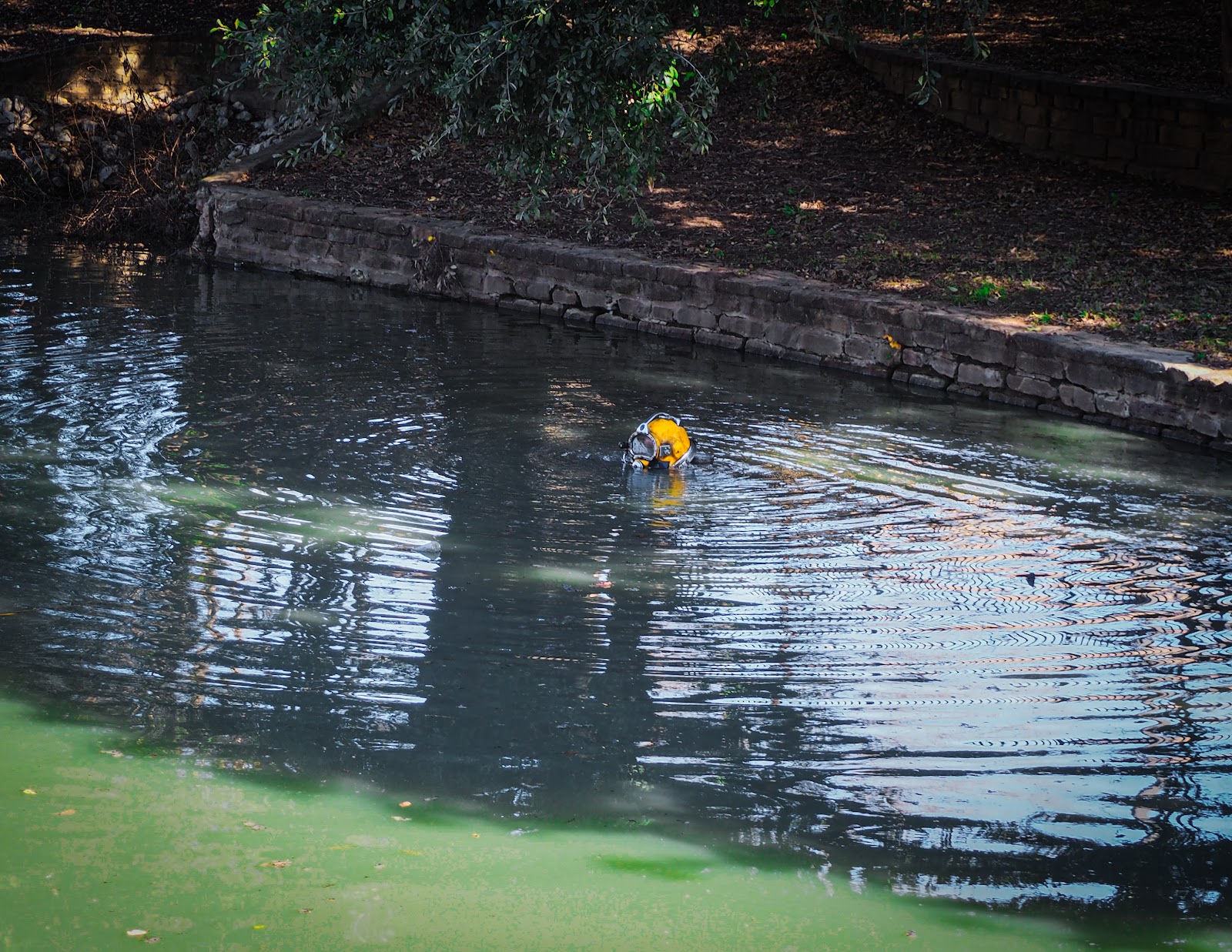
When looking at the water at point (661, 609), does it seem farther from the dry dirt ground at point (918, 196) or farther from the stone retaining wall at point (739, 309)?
the dry dirt ground at point (918, 196)

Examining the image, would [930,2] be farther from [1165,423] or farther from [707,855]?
[707,855]

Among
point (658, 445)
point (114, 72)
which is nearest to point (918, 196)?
point (658, 445)

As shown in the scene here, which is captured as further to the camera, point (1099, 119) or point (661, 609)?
point (1099, 119)

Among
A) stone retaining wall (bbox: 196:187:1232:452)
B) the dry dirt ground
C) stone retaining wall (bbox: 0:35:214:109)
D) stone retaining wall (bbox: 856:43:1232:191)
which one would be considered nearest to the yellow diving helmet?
the dry dirt ground

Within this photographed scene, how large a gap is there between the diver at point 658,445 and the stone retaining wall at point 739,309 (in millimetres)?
3834

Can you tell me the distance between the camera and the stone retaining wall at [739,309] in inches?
396

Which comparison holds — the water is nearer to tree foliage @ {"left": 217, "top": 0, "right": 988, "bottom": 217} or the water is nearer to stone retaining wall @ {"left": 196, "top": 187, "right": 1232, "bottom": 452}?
stone retaining wall @ {"left": 196, "top": 187, "right": 1232, "bottom": 452}

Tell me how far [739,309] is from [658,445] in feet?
15.5

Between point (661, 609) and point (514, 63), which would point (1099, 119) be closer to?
point (514, 63)

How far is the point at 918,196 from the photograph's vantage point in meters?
14.6

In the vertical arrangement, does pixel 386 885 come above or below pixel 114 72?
below

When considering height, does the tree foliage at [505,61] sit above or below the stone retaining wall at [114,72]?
below

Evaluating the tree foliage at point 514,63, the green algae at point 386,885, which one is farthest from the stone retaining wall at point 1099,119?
the green algae at point 386,885

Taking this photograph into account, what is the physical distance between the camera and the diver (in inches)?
319
